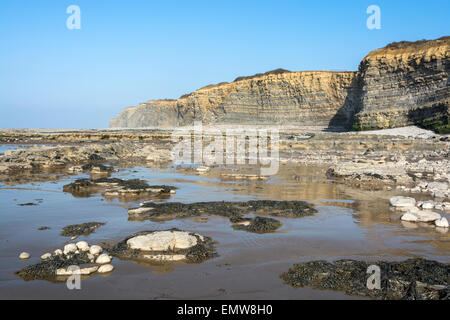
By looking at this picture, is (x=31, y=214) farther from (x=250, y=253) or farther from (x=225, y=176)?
(x=225, y=176)

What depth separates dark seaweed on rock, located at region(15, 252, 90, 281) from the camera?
Result: 4.37 meters

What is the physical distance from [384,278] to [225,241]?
2474mm

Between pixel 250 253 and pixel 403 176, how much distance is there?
8.72 meters

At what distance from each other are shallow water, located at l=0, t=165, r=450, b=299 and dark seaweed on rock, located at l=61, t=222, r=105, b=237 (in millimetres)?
156

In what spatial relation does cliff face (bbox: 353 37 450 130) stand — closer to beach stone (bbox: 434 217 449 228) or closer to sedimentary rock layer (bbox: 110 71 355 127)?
sedimentary rock layer (bbox: 110 71 355 127)

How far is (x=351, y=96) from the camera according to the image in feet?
171

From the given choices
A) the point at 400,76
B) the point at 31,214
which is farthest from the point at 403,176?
the point at 400,76

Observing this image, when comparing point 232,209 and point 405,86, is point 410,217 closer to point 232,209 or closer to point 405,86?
point 232,209

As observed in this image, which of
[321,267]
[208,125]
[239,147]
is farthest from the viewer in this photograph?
[208,125]

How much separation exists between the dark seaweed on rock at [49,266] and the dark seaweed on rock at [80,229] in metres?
1.36

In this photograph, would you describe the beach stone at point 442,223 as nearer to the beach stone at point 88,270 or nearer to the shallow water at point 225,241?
the shallow water at point 225,241

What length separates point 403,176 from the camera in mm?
12031

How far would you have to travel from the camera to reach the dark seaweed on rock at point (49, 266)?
14.3 feet
